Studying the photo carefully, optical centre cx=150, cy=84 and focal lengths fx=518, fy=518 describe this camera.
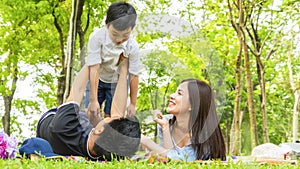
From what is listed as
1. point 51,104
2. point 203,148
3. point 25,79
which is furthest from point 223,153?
point 25,79

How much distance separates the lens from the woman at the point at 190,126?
3.94 m

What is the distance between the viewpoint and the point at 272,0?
519 inches

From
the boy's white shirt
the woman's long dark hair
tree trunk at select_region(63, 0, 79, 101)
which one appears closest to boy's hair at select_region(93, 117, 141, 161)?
the boy's white shirt

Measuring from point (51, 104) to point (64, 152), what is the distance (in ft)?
42.8

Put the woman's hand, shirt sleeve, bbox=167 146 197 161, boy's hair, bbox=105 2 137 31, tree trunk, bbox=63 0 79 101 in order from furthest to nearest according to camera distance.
Answer: tree trunk, bbox=63 0 79 101
shirt sleeve, bbox=167 146 197 161
the woman's hand
boy's hair, bbox=105 2 137 31

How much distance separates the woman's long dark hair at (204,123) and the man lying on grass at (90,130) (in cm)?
51

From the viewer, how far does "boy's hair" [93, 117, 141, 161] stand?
12.1 feet

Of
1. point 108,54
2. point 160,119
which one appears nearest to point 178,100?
point 160,119

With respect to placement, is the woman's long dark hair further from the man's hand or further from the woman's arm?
Answer: the man's hand

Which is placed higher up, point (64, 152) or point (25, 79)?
point (25, 79)

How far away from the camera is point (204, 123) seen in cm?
410

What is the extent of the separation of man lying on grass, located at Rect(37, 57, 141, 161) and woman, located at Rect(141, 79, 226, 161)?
22cm

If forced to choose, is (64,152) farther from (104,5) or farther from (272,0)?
(272,0)

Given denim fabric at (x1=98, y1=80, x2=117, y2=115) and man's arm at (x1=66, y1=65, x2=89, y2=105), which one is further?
man's arm at (x1=66, y1=65, x2=89, y2=105)
